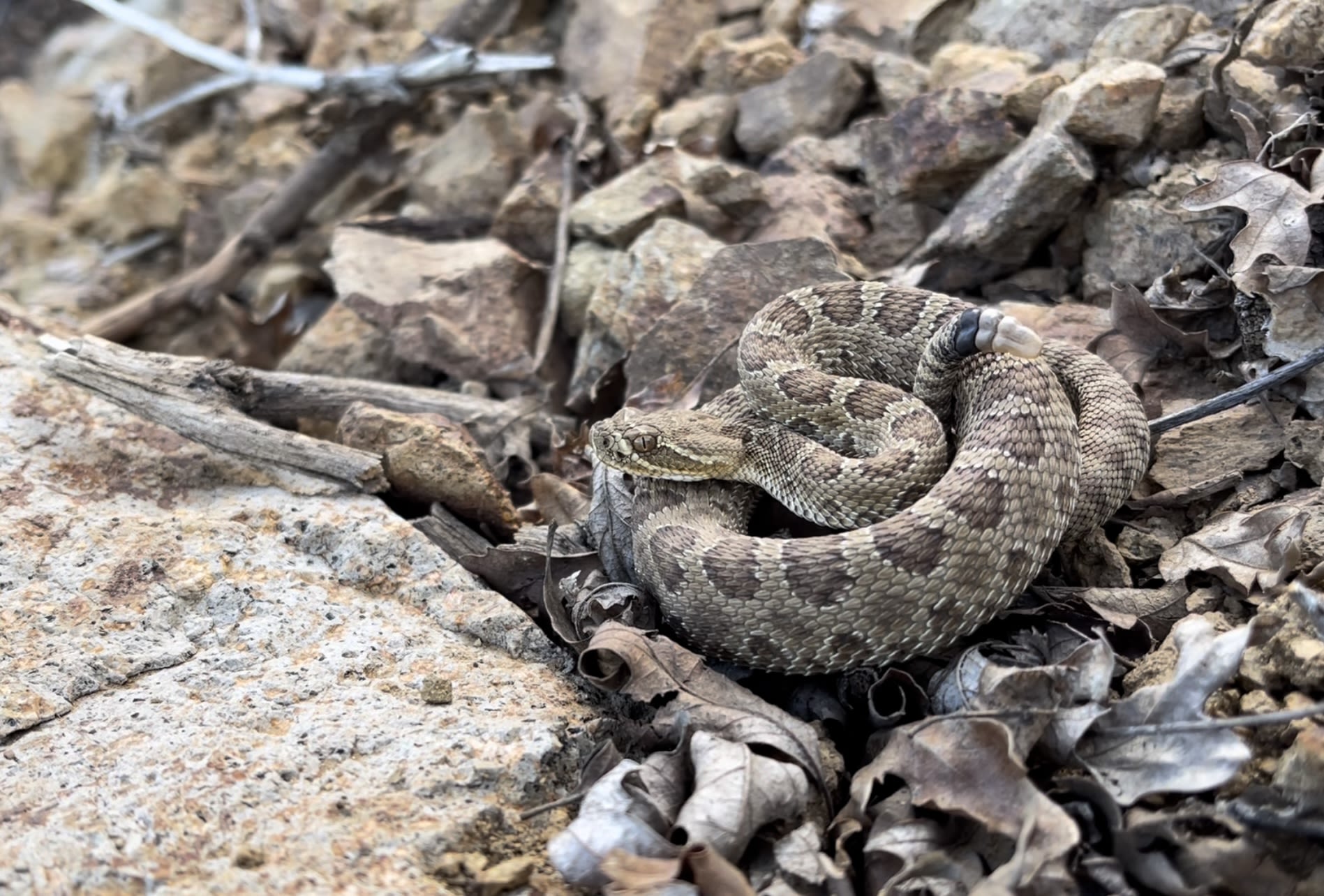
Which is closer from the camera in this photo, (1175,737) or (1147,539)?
(1175,737)

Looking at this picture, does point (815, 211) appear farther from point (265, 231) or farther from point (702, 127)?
point (265, 231)

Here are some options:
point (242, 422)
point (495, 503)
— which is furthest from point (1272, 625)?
point (242, 422)

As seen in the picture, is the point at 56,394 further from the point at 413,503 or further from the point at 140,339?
the point at 140,339

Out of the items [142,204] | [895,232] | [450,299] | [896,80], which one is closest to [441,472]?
[450,299]

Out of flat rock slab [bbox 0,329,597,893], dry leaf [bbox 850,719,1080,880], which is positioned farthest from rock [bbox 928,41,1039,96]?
flat rock slab [bbox 0,329,597,893]

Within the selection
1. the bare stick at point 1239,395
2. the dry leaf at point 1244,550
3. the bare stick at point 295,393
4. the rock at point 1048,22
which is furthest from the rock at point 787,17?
the dry leaf at point 1244,550

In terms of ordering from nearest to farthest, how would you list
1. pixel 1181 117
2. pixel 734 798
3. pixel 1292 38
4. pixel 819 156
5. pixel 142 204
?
pixel 734 798 → pixel 1292 38 → pixel 1181 117 → pixel 819 156 → pixel 142 204

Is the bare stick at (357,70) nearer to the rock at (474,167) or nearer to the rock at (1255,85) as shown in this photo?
the rock at (474,167)
